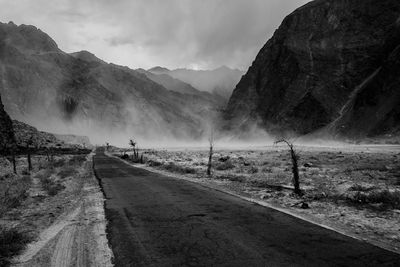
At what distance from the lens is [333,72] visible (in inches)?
3866

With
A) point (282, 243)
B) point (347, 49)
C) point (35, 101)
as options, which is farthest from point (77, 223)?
point (35, 101)

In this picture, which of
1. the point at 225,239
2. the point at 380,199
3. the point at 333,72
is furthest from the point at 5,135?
the point at 333,72

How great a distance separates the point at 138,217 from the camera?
1083 cm

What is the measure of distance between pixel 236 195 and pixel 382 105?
6978 cm

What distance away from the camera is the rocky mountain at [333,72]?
79644 millimetres

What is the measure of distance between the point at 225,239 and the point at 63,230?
431cm

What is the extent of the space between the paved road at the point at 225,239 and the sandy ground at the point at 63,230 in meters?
0.40

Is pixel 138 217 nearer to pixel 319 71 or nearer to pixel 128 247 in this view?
pixel 128 247

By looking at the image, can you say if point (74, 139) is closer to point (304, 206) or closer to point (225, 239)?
point (304, 206)

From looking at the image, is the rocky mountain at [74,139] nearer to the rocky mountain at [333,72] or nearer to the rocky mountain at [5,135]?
the rocky mountain at [333,72]

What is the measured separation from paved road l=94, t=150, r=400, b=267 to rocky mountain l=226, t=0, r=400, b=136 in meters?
67.0

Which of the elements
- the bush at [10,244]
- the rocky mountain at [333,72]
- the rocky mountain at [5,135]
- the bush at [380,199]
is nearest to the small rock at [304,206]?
the bush at [380,199]

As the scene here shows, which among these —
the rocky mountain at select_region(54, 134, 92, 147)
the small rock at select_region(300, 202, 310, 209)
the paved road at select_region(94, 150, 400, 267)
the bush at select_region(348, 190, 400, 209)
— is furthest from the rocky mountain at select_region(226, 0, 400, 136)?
the rocky mountain at select_region(54, 134, 92, 147)

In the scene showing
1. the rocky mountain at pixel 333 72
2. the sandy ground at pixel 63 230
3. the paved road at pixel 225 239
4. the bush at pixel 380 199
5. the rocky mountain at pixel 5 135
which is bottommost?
the sandy ground at pixel 63 230
